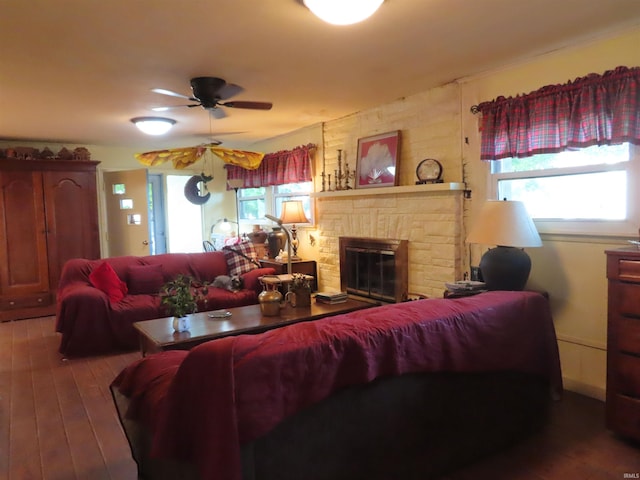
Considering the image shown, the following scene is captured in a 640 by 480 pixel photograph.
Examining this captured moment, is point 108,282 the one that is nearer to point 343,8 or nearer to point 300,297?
point 300,297

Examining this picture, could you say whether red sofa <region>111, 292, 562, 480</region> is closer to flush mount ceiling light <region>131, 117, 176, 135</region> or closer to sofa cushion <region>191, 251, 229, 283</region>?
sofa cushion <region>191, 251, 229, 283</region>

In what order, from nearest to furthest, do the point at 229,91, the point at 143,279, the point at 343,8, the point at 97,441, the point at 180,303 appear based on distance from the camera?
1. the point at 343,8
2. the point at 97,441
3. the point at 180,303
4. the point at 229,91
5. the point at 143,279

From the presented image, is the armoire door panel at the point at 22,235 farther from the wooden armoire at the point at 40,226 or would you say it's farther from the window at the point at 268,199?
the window at the point at 268,199

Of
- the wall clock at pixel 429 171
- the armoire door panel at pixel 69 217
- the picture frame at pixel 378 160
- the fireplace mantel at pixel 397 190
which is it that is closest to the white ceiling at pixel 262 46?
the picture frame at pixel 378 160

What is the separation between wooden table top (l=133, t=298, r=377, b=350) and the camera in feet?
9.46

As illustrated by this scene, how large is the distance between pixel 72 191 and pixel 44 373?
9.77 ft

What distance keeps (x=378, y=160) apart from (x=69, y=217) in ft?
13.5

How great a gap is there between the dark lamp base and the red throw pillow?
3517mm

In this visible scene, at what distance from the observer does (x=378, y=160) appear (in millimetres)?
4547

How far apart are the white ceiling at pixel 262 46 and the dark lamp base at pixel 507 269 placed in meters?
1.38

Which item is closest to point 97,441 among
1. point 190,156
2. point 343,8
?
point 190,156

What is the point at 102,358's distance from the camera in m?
4.05

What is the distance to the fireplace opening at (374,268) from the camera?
432cm

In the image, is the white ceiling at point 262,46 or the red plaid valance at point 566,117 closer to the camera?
the white ceiling at point 262,46
